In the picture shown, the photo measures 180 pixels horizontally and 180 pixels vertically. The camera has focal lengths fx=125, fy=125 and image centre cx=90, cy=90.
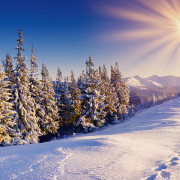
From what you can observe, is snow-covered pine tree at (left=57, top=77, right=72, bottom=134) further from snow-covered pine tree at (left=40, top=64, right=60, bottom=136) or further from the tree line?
snow-covered pine tree at (left=40, top=64, right=60, bottom=136)

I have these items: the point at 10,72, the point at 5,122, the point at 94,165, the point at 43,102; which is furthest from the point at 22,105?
the point at 94,165

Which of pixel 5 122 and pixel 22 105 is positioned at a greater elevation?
pixel 22 105

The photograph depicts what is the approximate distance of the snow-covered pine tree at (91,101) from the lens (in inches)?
899

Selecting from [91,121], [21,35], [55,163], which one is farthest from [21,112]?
[55,163]

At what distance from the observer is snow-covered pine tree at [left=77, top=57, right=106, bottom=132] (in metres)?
22.8

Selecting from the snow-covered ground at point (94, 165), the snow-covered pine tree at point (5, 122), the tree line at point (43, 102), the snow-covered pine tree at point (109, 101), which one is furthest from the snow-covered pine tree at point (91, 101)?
the snow-covered ground at point (94, 165)

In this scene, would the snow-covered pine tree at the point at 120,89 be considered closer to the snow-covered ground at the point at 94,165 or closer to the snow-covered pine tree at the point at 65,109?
the snow-covered pine tree at the point at 65,109

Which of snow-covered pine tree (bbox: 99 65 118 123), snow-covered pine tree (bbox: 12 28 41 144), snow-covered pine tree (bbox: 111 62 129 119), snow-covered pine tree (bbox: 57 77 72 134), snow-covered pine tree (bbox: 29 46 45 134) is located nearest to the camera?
snow-covered pine tree (bbox: 12 28 41 144)

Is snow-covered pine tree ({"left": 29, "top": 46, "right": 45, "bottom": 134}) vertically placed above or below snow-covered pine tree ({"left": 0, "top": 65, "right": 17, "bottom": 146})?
above

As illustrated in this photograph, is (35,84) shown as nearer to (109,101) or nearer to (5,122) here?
(5,122)

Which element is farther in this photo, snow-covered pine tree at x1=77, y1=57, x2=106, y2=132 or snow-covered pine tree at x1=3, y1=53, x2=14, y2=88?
snow-covered pine tree at x1=77, y1=57, x2=106, y2=132

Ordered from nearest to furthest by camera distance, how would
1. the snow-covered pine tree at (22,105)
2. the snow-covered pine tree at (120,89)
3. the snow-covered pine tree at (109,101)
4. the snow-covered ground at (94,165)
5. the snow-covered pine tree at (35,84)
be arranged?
the snow-covered ground at (94,165) < the snow-covered pine tree at (22,105) < the snow-covered pine tree at (35,84) < the snow-covered pine tree at (109,101) < the snow-covered pine tree at (120,89)

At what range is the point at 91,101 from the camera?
22766 mm

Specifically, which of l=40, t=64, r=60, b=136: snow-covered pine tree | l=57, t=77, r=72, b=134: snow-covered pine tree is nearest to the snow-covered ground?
l=40, t=64, r=60, b=136: snow-covered pine tree
